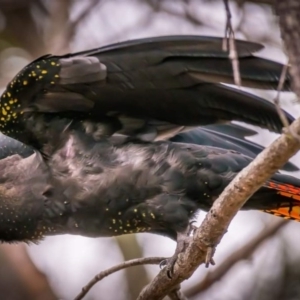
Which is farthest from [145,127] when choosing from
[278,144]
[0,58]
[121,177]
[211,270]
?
[0,58]

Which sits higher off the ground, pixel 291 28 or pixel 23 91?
pixel 23 91

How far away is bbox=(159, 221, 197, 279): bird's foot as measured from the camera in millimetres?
3465

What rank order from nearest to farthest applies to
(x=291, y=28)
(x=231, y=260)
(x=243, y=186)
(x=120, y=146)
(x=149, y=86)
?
(x=291, y=28)
(x=243, y=186)
(x=149, y=86)
(x=120, y=146)
(x=231, y=260)

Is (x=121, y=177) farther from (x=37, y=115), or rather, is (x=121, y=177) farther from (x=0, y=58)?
(x=0, y=58)

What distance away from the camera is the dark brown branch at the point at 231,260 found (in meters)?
4.95

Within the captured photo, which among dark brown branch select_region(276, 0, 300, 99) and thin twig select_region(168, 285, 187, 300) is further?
thin twig select_region(168, 285, 187, 300)

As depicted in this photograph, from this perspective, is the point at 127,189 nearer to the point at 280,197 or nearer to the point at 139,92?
the point at 139,92

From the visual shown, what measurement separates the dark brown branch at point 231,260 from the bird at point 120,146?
1.22m

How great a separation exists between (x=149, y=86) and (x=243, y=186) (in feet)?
2.81

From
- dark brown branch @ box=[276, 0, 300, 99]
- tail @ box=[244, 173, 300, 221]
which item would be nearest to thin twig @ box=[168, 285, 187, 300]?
tail @ box=[244, 173, 300, 221]

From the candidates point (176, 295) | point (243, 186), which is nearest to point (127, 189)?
point (176, 295)

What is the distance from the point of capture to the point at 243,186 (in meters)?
2.80

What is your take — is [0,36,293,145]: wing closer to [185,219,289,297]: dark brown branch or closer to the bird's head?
the bird's head

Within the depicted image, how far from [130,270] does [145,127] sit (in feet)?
6.05
